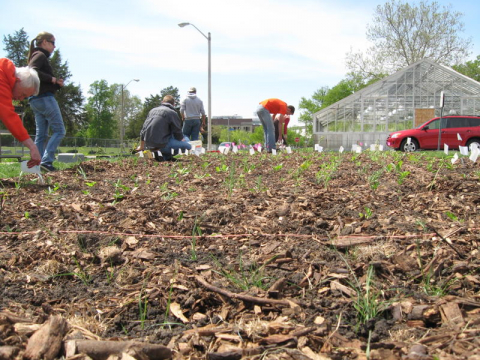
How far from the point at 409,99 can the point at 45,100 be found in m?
23.2

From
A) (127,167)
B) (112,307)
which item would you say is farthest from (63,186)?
(112,307)

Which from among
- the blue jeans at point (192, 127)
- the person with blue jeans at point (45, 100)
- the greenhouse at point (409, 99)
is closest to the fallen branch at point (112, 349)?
the person with blue jeans at point (45, 100)

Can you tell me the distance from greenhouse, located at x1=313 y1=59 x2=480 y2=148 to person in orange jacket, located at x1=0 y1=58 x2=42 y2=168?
2266cm

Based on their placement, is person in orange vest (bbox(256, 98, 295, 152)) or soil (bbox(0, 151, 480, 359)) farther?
person in orange vest (bbox(256, 98, 295, 152))

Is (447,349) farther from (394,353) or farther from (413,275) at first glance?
(413,275)

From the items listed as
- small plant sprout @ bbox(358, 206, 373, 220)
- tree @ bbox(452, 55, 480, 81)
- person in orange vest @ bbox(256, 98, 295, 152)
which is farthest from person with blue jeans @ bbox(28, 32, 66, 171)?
tree @ bbox(452, 55, 480, 81)

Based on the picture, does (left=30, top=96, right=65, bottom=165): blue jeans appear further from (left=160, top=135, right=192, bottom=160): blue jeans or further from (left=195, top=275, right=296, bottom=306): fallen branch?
(left=195, top=275, right=296, bottom=306): fallen branch

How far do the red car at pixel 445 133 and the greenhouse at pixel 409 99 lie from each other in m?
7.54

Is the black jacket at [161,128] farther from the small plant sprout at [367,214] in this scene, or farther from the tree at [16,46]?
the tree at [16,46]

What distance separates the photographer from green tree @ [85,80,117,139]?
73500 mm

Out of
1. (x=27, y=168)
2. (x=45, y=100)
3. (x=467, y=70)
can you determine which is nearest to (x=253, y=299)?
(x=27, y=168)

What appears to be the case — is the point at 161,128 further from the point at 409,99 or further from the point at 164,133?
the point at 409,99

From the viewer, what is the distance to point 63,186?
370cm

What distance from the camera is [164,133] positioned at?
675 centimetres
